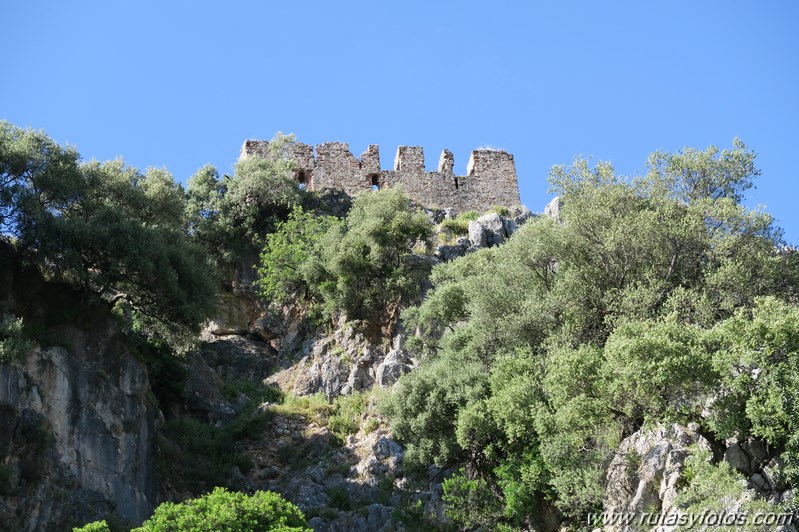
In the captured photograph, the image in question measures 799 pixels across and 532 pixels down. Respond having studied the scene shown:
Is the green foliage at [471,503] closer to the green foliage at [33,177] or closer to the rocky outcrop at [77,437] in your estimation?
the rocky outcrop at [77,437]

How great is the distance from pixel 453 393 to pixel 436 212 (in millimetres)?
16037

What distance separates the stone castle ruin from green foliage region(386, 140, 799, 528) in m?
11.2

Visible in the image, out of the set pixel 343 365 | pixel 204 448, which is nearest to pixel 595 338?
pixel 343 365

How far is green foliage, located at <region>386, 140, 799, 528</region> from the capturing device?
2089 centimetres

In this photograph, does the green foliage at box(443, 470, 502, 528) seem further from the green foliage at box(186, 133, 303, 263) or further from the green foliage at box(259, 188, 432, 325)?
the green foliage at box(186, 133, 303, 263)

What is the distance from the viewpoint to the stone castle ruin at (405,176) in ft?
141

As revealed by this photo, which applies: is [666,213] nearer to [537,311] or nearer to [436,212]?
[537,311]

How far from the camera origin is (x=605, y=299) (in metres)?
26.3

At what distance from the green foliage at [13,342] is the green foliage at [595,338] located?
8.83 meters

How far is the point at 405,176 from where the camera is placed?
143ft

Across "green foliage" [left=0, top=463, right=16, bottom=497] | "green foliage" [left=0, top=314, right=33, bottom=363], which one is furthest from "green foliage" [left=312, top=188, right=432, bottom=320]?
"green foliage" [left=0, top=463, right=16, bottom=497]

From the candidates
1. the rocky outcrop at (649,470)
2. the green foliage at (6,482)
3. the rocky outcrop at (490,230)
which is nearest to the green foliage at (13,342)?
the green foliage at (6,482)

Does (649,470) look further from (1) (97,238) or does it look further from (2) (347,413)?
(1) (97,238)

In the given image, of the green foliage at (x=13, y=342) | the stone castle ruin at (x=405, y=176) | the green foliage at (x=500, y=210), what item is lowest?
the green foliage at (x=13, y=342)
